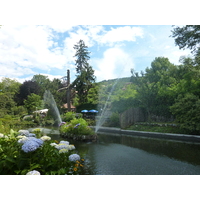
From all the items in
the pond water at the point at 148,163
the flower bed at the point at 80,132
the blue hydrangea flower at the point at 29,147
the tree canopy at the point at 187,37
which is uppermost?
the tree canopy at the point at 187,37

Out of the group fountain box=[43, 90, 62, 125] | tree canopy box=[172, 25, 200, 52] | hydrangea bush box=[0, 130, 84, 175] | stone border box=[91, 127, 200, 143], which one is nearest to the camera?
hydrangea bush box=[0, 130, 84, 175]

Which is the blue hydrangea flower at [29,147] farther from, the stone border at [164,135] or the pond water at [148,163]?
the stone border at [164,135]

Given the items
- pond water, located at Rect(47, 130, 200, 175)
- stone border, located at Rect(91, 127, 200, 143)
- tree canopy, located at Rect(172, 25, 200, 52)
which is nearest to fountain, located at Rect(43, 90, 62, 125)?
stone border, located at Rect(91, 127, 200, 143)

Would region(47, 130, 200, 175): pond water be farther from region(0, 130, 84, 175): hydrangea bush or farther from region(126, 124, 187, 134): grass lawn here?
region(126, 124, 187, 134): grass lawn

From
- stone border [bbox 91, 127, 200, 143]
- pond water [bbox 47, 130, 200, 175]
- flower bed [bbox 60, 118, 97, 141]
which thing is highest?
flower bed [bbox 60, 118, 97, 141]

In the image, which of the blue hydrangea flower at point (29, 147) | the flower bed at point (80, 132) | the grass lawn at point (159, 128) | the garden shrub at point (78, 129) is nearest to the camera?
the blue hydrangea flower at point (29, 147)

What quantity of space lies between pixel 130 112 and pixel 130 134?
293 cm

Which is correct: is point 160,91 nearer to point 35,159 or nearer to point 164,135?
point 164,135

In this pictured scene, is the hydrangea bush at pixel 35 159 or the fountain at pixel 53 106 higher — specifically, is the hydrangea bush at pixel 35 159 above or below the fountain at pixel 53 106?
below

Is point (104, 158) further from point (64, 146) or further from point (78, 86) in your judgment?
point (78, 86)

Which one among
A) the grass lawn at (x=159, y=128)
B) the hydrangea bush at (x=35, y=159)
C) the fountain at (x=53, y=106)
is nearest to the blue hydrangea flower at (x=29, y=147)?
the hydrangea bush at (x=35, y=159)

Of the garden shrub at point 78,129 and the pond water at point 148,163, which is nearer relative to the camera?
the pond water at point 148,163
